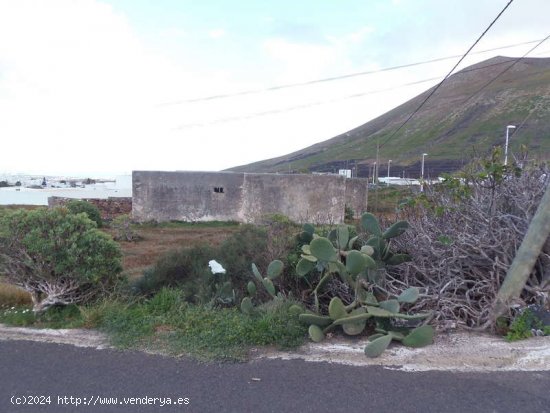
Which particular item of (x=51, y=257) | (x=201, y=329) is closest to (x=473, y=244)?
(x=201, y=329)

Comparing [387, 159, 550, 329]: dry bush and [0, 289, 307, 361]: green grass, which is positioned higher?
[387, 159, 550, 329]: dry bush

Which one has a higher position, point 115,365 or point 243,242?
point 243,242

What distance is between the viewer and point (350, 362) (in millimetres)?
4254

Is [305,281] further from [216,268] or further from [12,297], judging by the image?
[12,297]

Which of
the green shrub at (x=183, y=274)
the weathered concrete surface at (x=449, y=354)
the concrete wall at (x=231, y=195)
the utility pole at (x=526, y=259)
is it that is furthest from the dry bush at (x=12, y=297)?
the concrete wall at (x=231, y=195)

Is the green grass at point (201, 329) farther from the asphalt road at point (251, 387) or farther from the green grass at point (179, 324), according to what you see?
the asphalt road at point (251, 387)

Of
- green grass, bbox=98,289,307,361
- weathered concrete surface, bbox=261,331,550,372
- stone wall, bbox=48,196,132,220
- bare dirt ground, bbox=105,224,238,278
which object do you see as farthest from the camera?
stone wall, bbox=48,196,132,220

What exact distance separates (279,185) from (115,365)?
1762cm

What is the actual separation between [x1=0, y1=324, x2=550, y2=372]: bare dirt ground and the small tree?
77 cm

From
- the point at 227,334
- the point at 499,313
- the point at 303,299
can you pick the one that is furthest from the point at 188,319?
the point at 499,313

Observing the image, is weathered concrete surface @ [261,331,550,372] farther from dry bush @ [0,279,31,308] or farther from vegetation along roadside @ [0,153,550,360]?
dry bush @ [0,279,31,308]

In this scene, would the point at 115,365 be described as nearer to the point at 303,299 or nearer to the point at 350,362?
the point at 350,362

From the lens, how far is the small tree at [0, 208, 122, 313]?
561 centimetres

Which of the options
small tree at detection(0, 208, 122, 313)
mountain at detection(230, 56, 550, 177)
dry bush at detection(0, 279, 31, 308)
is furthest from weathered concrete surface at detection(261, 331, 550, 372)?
mountain at detection(230, 56, 550, 177)
